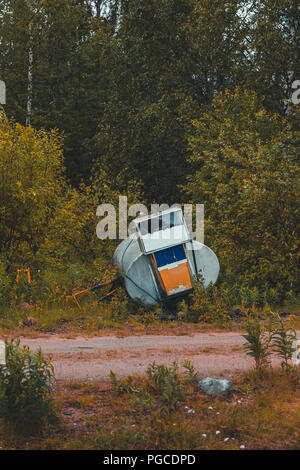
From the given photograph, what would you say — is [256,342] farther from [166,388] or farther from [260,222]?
[260,222]

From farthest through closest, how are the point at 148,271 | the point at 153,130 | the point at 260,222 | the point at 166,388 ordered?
the point at 153,130 < the point at 260,222 < the point at 148,271 < the point at 166,388

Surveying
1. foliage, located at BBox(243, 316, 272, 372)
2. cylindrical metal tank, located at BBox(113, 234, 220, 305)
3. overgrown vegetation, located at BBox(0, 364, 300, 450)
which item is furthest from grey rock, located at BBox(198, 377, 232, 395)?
cylindrical metal tank, located at BBox(113, 234, 220, 305)

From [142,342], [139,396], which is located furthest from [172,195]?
[139,396]

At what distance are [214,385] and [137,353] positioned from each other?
8.12 feet

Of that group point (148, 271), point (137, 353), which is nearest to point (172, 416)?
point (137, 353)

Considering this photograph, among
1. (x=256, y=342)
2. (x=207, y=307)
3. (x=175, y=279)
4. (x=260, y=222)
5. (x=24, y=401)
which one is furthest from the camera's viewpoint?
(x=260, y=222)

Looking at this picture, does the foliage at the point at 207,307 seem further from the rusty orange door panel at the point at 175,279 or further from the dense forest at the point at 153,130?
the dense forest at the point at 153,130

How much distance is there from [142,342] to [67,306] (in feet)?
10.6

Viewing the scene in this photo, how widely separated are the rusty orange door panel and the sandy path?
74.4 inches

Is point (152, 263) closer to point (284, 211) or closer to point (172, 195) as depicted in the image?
point (284, 211)

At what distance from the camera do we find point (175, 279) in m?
12.3

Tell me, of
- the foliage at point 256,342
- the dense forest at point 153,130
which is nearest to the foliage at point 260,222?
the dense forest at point 153,130

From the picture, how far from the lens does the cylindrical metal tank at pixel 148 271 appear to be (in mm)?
12383

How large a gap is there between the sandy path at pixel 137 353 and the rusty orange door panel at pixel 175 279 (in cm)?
189
